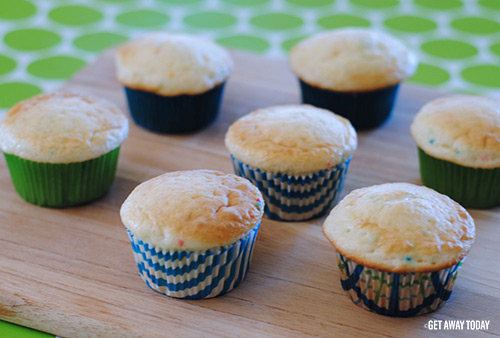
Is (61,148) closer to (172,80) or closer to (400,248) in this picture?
(172,80)

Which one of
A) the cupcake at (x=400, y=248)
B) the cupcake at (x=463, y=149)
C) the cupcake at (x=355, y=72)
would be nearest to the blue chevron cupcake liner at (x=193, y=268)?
the cupcake at (x=400, y=248)

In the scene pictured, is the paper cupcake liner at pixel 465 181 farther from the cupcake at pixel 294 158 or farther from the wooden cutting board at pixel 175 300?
the cupcake at pixel 294 158

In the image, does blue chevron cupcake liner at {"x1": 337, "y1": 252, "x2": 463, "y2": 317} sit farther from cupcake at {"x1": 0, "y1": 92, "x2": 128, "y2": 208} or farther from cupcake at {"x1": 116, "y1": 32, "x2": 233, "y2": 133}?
cupcake at {"x1": 116, "y1": 32, "x2": 233, "y2": 133}

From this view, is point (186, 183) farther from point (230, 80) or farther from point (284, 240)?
point (230, 80)

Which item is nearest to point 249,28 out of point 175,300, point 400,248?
point 175,300

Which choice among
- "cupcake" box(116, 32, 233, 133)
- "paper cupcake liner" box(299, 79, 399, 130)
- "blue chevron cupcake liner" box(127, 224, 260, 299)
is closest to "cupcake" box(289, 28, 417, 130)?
"paper cupcake liner" box(299, 79, 399, 130)

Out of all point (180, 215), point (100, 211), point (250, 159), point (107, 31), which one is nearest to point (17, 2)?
point (107, 31)
